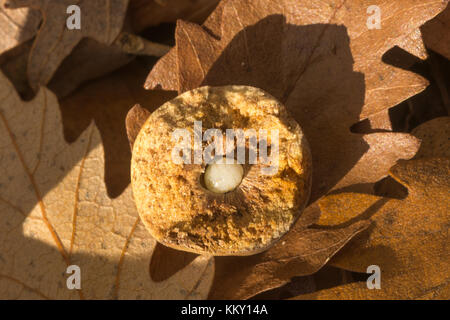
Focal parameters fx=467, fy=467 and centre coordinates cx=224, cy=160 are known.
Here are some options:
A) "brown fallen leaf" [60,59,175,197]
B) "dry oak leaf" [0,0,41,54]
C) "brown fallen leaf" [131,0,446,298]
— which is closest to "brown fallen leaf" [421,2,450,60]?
"brown fallen leaf" [131,0,446,298]

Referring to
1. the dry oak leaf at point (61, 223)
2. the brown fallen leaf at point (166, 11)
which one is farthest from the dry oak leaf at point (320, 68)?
the dry oak leaf at point (61, 223)

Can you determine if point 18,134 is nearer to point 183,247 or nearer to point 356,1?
point 183,247

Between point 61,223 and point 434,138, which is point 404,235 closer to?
point 434,138

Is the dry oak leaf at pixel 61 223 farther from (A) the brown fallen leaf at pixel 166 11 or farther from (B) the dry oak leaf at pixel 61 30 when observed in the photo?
(A) the brown fallen leaf at pixel 166 11

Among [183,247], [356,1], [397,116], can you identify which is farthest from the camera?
[397,116]

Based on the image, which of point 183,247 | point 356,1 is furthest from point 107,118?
point 356,1
